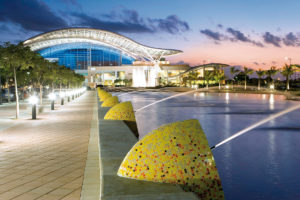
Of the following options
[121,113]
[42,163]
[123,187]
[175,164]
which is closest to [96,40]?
[121,113]

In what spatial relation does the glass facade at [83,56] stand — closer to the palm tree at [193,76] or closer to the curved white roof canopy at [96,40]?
the curved white roof canopy at [96,40]

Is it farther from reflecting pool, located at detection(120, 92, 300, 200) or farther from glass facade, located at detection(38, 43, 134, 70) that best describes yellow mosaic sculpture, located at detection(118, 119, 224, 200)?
glass facade, located at detection(38, 43, 134, 70)

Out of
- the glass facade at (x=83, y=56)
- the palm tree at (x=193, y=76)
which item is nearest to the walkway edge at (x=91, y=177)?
the palm tree at (x=193, y=76)

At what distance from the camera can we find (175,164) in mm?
4391

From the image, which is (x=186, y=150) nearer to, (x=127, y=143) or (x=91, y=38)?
(x=127, y=143)

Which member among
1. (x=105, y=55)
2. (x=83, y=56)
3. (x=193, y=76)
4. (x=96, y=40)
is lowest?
(x=193, y=76)

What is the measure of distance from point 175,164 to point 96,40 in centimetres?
11083

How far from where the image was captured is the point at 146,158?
14.6 feet

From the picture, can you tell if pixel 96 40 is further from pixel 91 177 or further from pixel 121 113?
pixel 91 177

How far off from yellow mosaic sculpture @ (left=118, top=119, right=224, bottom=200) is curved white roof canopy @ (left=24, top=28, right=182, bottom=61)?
331 feet

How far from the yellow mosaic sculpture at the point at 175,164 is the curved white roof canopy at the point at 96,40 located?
331 feet

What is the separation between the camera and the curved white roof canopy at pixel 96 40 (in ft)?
336

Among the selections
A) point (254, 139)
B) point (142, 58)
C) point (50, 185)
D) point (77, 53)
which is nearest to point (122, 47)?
point (142, 58)

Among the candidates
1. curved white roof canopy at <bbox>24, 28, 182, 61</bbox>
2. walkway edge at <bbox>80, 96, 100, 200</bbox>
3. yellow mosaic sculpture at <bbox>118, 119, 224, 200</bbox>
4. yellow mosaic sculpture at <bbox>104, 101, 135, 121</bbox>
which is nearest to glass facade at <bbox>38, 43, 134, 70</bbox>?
curved white roof canopy at <bbox>24, 28, 182, 61</bbox>
